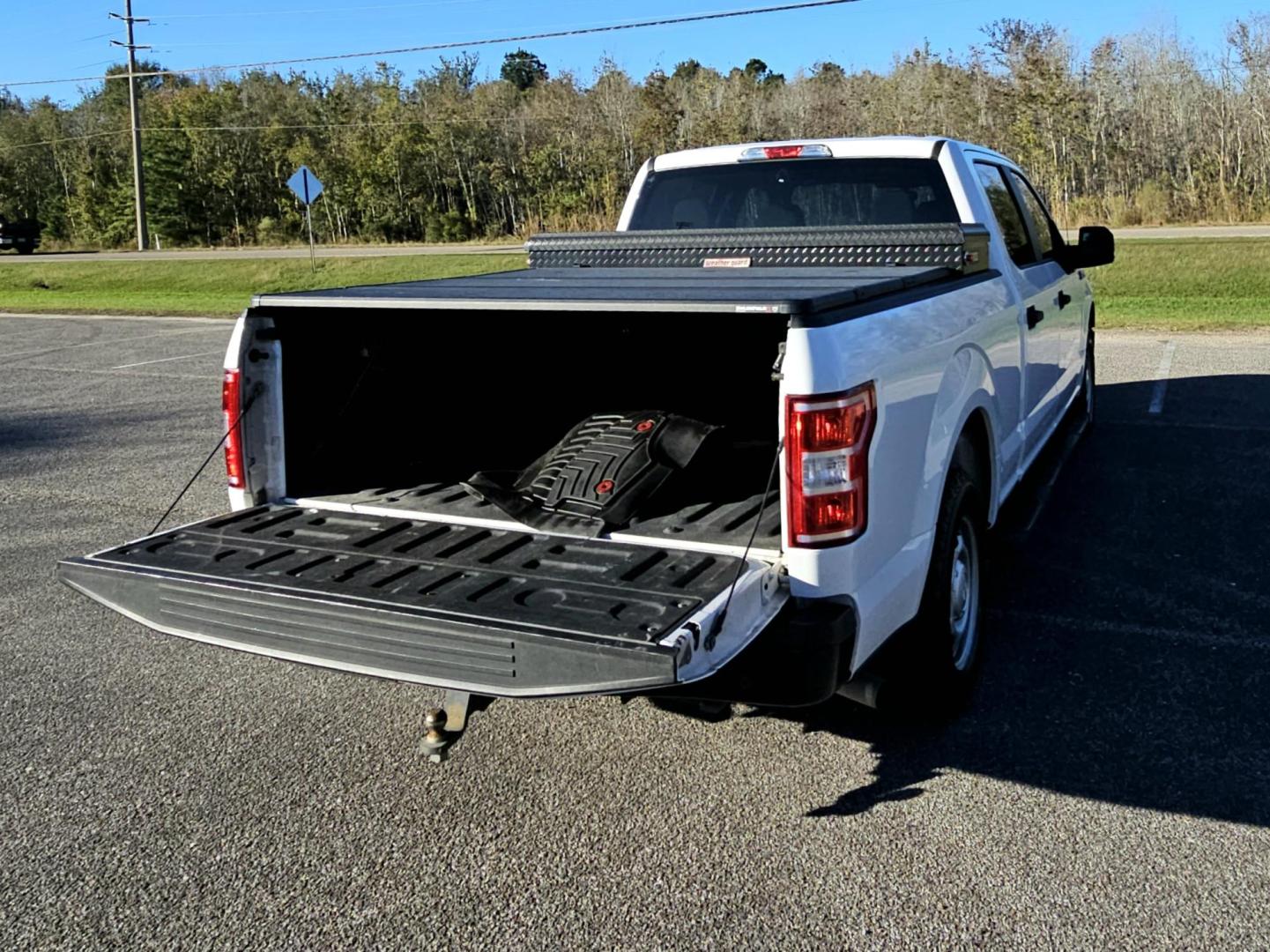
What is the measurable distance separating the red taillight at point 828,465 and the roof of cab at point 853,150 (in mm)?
2833

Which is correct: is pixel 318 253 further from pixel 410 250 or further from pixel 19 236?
pixel 19 236

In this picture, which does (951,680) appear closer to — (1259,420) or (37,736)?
(37,736)

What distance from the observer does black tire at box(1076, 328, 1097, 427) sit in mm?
8242

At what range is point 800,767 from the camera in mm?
3750

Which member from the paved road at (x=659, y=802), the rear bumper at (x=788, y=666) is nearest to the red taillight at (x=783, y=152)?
the paved road at (x=659, y=802)

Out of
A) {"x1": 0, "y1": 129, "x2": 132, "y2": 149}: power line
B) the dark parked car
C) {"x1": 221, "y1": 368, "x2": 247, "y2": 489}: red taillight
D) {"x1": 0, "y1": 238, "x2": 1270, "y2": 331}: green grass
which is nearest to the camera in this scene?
{"x1": 221, "y1": 368, "x2": 247, "y2": 489}: red taillight

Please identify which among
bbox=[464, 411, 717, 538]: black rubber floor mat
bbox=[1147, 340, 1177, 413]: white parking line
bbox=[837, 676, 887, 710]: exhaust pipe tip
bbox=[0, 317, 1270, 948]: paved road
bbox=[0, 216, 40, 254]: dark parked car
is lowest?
bbox=[0, 317, 1270, 948]: paved road

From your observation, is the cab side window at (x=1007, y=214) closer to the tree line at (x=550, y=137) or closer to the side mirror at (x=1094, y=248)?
the side mirror at (x=1094, y=248)

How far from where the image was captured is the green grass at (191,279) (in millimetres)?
25016

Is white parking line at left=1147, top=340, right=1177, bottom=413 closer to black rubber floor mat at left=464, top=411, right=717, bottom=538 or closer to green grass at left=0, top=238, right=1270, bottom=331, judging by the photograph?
green grass at left=0, top=238, right=1270, bottom=331

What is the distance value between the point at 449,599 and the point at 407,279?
68.4 feet

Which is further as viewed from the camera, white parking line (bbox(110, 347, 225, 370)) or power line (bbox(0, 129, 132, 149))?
power line (bbox(0, 129, 132, 149))

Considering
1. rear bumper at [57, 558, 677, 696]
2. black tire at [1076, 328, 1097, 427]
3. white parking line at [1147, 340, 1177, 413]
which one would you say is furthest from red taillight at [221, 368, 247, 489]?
white parking line at [1147, 340, 1177, 413]

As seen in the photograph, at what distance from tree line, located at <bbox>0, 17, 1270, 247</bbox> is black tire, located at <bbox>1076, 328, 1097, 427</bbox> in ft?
63.2
